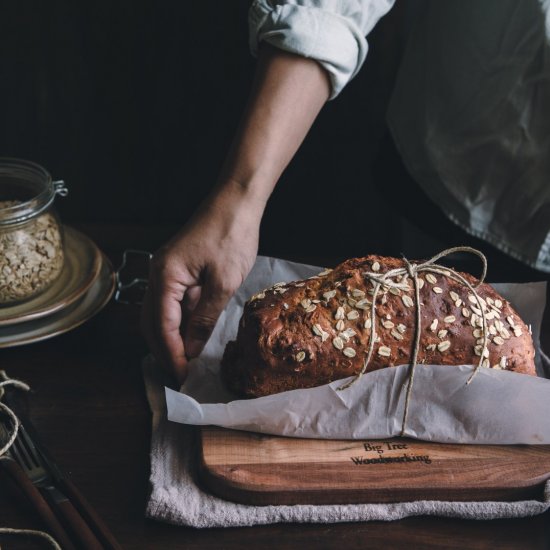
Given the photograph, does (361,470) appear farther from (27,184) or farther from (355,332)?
(27,184)

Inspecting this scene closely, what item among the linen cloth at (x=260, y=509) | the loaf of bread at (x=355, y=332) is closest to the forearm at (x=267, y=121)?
the loaf of bread at (x=355, y=332)

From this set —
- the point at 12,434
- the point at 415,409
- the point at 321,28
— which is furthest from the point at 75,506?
the point at 321,28

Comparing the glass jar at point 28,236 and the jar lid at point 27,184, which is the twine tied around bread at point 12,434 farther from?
the jar lid at point 27,184

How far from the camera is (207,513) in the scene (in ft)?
2.92

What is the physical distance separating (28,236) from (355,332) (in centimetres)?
55

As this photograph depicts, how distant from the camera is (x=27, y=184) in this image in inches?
50.1

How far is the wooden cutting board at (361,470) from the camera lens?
91 centimetres

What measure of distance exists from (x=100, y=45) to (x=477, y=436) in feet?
3.65

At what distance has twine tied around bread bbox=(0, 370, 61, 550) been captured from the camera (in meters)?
0.85

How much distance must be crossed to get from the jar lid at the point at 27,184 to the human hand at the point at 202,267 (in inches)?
10.5

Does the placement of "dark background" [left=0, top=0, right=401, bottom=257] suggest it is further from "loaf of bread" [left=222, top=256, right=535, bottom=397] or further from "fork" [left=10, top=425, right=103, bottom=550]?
"fork" [left=10, top=425, right=103, bottom=550]

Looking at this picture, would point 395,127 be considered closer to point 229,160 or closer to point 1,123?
point 229,160

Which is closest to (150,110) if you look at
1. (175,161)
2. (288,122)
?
(175,161)

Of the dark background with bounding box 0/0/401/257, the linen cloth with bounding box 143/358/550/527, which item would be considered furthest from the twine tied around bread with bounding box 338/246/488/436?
the dark background with bounding box 0/0/401/257
